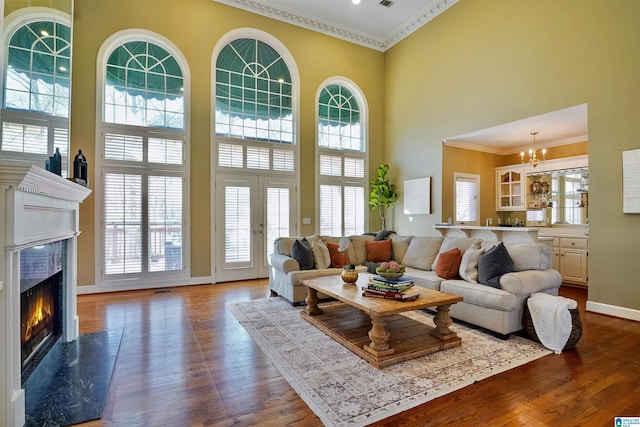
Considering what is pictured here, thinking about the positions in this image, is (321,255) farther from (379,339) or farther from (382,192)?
(382,192)

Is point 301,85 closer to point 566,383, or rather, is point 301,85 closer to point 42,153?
point 42,153

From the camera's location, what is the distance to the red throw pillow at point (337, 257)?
4828 mm

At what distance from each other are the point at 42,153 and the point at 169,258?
11.0ft

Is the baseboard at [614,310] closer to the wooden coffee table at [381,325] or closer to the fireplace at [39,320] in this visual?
the wooden coffee table at [381,325]

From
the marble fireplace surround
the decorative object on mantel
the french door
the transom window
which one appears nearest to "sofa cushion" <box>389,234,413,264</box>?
the french door

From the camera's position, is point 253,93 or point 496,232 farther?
point 253,93

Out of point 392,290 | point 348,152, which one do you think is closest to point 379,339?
point 392,290

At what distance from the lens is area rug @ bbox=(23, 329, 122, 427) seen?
200cm

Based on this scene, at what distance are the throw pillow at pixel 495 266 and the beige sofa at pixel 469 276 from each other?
5 cm

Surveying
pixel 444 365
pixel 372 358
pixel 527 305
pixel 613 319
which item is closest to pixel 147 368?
pixel 372 358

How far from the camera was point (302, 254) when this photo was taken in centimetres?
457

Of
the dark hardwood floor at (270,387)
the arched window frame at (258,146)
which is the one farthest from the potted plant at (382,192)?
the dark hardwood floor at (270,387)

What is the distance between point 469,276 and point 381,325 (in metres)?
1.54

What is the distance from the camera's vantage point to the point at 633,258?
3.85 meters
